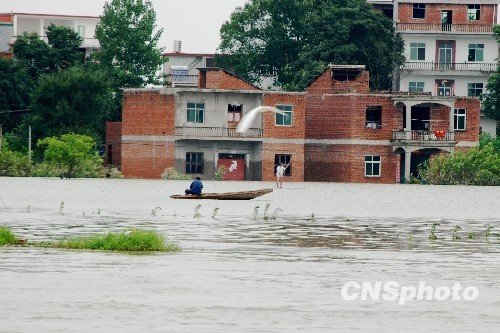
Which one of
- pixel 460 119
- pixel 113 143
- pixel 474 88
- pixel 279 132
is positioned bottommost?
pixel 113 143

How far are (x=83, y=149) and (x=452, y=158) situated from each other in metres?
23.2

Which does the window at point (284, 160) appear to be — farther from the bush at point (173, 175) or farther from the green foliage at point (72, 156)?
the green foliage at point (72, 156)

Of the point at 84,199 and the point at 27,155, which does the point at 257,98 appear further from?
the point at 84,199

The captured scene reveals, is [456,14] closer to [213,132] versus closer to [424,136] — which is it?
[424,136]

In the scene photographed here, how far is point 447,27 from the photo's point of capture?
103 metres

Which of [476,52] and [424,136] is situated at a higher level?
[476,52]

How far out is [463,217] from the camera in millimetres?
48812

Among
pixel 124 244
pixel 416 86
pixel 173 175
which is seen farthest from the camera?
pixel 416 86

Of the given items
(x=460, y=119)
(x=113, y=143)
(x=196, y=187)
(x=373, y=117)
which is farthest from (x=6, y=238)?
(x=113, y=143)

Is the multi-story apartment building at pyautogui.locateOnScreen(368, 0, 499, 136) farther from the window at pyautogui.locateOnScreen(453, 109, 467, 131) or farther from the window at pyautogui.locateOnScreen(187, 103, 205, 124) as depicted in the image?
the window at pyautogui.locateOnScreen(187, 103, 205, 124)

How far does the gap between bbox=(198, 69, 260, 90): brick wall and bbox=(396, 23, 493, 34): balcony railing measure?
1787 cm

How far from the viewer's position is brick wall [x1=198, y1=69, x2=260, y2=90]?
90750 millimetres

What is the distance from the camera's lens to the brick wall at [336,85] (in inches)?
3546

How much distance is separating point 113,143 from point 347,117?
57.7 ft
